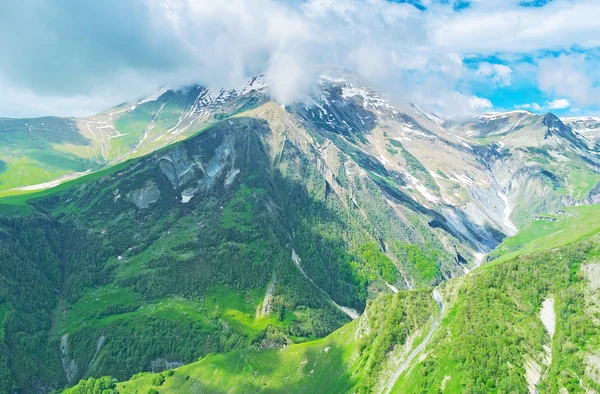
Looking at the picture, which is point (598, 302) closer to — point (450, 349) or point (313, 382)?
point (450, 349)

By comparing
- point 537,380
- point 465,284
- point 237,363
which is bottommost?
point 537,380

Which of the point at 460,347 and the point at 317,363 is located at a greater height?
the point at 317,363

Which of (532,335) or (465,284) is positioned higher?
(465,284)

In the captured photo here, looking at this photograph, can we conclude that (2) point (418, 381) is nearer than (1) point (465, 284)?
Yes

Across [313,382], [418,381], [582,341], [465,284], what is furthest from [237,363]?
[582,341]

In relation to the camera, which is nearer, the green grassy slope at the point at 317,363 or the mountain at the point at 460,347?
the mountain at the point at 460,347

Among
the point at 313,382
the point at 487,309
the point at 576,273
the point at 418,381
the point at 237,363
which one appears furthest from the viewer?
the point at 237,363

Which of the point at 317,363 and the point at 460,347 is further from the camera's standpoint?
the point at 317,363

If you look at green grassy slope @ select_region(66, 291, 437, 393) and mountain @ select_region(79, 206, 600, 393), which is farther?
green grassy slope @ select_region(66, 291, 437, 393)

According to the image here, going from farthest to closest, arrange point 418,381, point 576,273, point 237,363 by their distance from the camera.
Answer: point 237,363, point 576,273, point 418,381

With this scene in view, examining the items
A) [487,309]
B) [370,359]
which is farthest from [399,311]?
[487,309]
